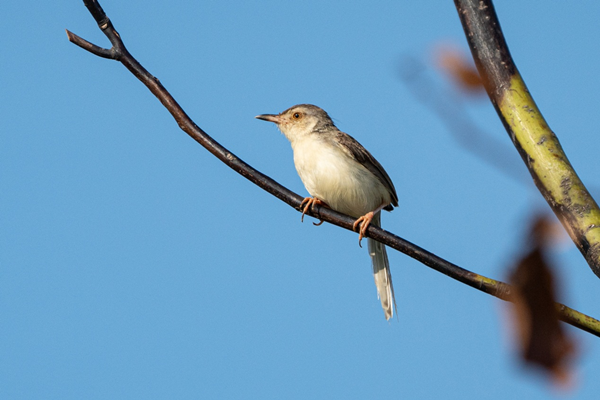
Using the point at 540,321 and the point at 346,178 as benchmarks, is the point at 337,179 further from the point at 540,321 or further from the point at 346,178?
the point at 540,321

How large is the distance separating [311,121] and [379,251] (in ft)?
6.21

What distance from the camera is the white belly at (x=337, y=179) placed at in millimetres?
6988

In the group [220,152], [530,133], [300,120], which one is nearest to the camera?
[530,133]

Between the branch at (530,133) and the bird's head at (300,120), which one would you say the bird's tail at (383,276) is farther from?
the branch at (530,133)

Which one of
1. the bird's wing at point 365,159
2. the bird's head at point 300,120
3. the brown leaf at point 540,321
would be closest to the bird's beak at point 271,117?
the bird's head at point 300,120

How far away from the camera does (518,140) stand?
1473 mm

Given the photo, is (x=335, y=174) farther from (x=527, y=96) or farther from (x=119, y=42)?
(x=527, y=96)

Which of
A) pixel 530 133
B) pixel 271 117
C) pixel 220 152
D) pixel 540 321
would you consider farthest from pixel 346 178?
pixel 540 321

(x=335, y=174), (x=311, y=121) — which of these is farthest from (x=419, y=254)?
(x=311, y=121)

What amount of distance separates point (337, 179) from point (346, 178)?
0.11 metres

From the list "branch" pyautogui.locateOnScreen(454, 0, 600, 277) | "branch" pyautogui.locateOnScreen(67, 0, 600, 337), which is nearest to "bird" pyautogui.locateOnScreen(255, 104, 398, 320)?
"branch" pyautogui.locateOnScreen(67, 0, 600, 337)

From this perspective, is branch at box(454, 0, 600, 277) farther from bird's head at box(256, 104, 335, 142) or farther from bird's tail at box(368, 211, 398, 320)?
bird's head at box(256, 104, 335, 142)

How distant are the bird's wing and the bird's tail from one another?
1.56ft

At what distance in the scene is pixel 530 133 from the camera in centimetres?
146
